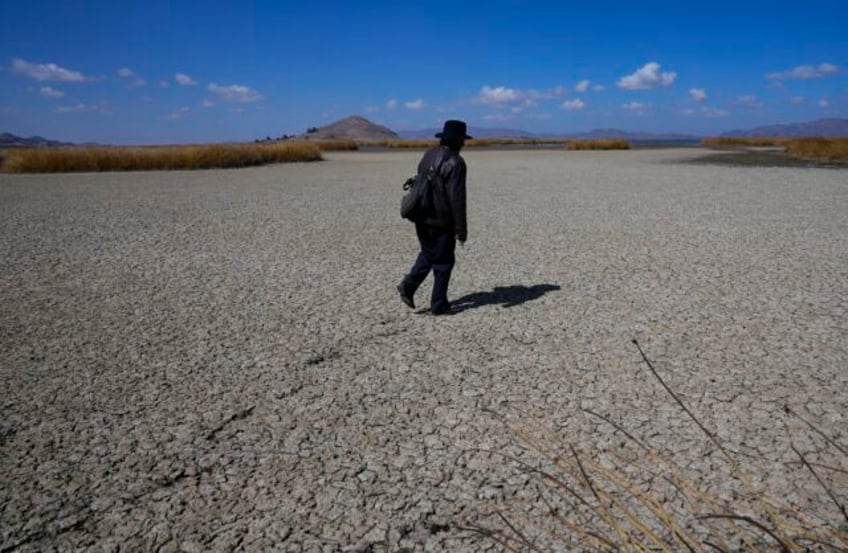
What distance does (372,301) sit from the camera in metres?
5.86

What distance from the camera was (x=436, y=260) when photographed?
514cm

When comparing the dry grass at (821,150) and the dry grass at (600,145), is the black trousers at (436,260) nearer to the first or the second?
the dry grass at (821,150)

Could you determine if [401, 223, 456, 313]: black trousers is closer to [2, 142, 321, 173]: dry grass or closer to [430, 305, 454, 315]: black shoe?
[430, 305, 454, 315]: black shoe

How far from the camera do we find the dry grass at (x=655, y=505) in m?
2.34

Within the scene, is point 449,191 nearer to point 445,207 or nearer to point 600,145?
point 445,207

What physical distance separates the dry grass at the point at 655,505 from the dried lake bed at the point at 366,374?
2.5 inches

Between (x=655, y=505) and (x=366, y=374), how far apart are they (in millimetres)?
2346

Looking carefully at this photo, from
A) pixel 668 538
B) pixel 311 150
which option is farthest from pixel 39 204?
pixel 311 150

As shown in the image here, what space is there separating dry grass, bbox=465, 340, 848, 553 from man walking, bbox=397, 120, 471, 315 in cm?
236

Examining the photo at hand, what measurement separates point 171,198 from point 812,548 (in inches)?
584

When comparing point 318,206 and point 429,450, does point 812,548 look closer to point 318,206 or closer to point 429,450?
point 429,450

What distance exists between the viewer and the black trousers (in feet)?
16.6

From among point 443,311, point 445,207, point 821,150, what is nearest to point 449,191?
point 445,207

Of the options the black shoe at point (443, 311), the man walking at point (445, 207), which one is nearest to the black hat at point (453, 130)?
the man walking at point (445, 207)
